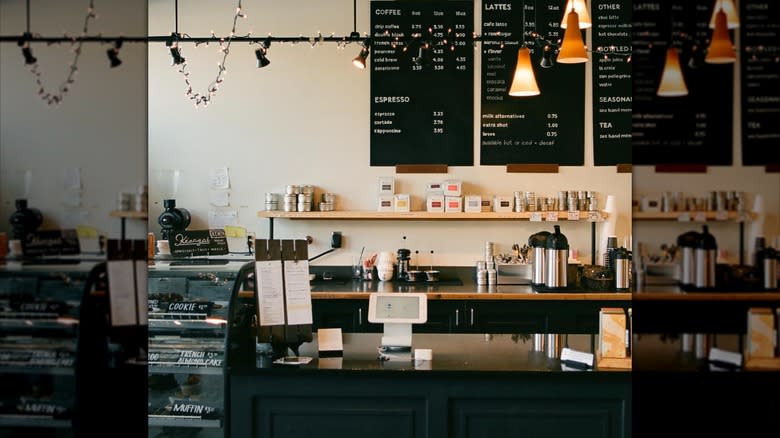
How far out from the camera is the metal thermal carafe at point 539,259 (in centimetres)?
457

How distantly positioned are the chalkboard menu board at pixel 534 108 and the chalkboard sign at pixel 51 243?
477 cm

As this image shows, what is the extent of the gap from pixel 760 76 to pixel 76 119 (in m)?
0.44

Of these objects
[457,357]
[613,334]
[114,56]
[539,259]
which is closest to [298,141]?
[539,259]

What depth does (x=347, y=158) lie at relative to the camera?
5172 millimetres

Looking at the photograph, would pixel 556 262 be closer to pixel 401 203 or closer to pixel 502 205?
pixel 502 205

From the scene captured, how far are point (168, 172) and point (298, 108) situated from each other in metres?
1.15

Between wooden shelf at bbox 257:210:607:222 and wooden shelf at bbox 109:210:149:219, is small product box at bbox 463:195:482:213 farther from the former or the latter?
wooden shelf at bbox 109:210:149:219

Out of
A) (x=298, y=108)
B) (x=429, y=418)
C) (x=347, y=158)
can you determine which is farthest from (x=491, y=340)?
(x=298, y=108)

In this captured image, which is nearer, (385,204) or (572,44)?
(572,44)

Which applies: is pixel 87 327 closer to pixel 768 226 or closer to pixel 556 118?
pixel 768 226

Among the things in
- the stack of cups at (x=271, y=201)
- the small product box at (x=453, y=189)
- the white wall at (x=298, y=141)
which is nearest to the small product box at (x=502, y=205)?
the white wall at (x=298, y=141)

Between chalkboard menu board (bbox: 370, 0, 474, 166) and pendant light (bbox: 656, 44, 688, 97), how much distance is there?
15.6 feet

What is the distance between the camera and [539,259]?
15.0ft

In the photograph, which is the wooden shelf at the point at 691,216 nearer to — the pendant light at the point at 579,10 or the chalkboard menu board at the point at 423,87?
the pendant light at the point at 579,10
